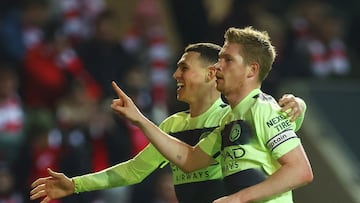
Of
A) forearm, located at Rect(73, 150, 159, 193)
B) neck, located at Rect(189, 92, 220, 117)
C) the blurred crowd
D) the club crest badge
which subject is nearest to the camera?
the club crest badge

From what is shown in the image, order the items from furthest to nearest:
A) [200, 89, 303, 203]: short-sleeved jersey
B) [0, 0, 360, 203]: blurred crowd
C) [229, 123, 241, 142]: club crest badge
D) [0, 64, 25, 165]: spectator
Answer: [0, 64, 25, 165]: spectator → [0, 0, 360, 203]: blurred crowd → [229, 123, 241, 142]: club crest badge → [200, 89, 303, 203]: short-sleeved jersey

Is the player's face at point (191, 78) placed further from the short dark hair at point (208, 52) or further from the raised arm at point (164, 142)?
the raised arm at point (164, 142)

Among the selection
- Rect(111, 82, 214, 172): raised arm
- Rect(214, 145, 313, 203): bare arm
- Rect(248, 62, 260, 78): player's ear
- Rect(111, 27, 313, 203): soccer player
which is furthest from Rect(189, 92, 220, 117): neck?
Rect(214, 145, 313, 203): bare arm

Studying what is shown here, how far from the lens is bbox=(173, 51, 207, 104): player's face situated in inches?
292

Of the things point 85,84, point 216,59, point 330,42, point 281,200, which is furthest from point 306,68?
point 281,200

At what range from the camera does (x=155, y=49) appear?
46.8 ft

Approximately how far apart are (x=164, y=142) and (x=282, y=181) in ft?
2.41

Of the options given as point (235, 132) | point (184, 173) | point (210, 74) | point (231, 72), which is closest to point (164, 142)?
point (235, 132)

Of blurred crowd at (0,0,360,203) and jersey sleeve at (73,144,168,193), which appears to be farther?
blurred crowd at (0,0,360,203)

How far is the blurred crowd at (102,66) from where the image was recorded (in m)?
11.8

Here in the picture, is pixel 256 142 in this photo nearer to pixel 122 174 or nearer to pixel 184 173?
pixel 184 173

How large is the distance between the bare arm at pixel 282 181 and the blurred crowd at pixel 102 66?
5.08m

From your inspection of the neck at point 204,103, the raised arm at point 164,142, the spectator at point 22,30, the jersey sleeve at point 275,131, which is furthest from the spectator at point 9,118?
the jersey sleeve at point 275,131

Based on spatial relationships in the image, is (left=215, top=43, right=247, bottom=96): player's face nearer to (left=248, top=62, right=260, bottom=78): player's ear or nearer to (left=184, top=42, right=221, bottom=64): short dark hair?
(left=248, top=62, right=260, bottom=78): player's ear
